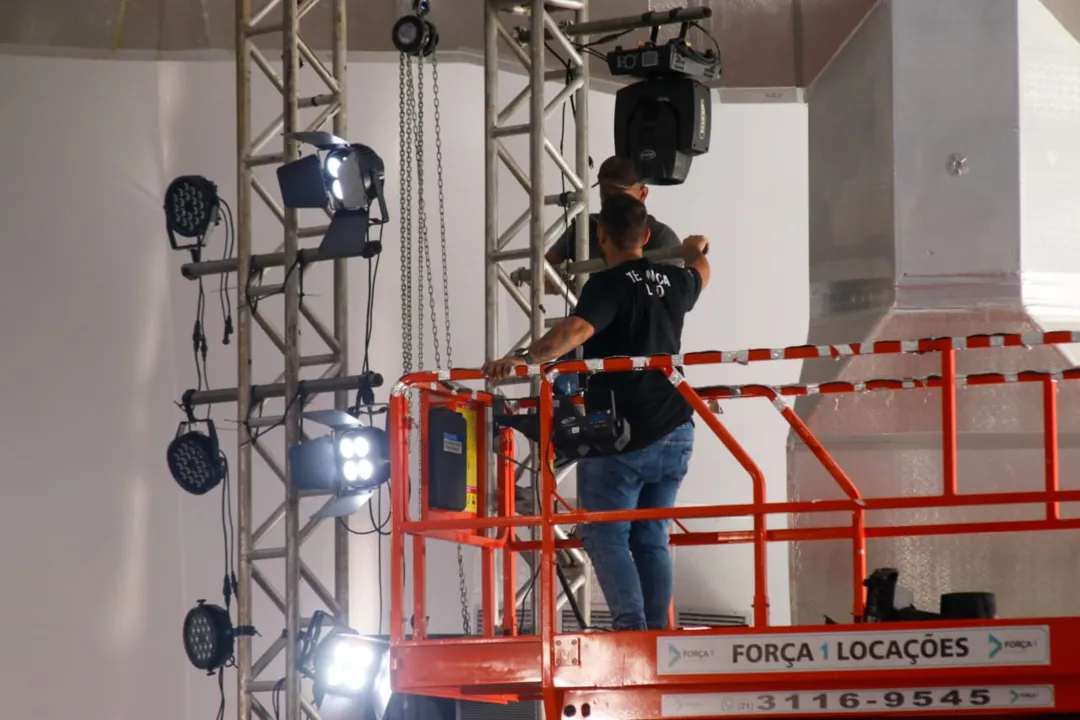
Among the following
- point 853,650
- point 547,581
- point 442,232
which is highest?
point 442,232

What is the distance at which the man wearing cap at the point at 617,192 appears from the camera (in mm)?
7797

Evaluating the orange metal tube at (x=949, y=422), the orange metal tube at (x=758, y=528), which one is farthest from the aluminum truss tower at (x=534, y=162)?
the orange metal tube at (x=949, y=422)

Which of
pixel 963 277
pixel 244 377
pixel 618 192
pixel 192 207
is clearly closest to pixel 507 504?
pixel 618 192

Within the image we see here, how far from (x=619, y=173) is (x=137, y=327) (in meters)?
3.69

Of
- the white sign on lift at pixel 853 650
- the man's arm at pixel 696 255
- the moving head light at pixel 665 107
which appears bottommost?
the white sign on lift at pixel 853 650

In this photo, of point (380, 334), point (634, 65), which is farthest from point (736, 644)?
point (380, 334)

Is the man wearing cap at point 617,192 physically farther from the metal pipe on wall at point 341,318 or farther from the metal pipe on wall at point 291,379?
the metal pipe on wall at point 291,379

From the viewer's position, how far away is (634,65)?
768 cm

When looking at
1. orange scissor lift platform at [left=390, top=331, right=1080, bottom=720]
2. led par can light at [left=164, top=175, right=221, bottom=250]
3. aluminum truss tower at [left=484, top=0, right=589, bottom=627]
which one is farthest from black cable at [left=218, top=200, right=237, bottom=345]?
orange scissor lift platform at [left=390, top=331, right=1080, bottom=720]

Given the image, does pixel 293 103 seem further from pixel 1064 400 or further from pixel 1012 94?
pixel 1064 400

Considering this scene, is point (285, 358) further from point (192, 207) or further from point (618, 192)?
point (618, 192)

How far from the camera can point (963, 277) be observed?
760cm

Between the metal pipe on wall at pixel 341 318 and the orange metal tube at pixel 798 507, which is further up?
the metal pipe on wall at pixel 341 318

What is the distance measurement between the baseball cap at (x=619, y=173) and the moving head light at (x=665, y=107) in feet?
0.11
